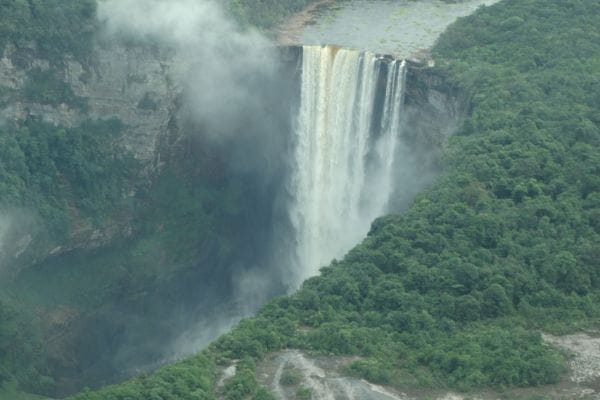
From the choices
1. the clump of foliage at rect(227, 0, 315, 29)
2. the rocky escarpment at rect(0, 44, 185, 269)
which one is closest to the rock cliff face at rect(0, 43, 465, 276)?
the rocky escarpment at rect(0, 44, 185, 269)

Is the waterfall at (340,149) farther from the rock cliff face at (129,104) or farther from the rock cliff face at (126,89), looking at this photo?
the rock cliff face at (126,89)

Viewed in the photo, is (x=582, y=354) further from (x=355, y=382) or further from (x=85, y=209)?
(x=85, y=209)

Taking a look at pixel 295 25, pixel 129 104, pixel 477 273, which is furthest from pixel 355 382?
pixel 295 25

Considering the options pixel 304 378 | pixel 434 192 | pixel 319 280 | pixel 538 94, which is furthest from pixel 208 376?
pixel 538 94

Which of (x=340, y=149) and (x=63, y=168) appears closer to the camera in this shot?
(x=63, y=168)

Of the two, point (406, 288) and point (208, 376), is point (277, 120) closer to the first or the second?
point (406, 288)

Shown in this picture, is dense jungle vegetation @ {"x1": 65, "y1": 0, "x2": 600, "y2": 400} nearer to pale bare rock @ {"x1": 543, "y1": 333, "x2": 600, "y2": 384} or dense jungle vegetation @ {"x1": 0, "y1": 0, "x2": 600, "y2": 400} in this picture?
dense jungle vegetation @ {"x1": 0, "y1": 0, "x2": 600, "y2": 400}
